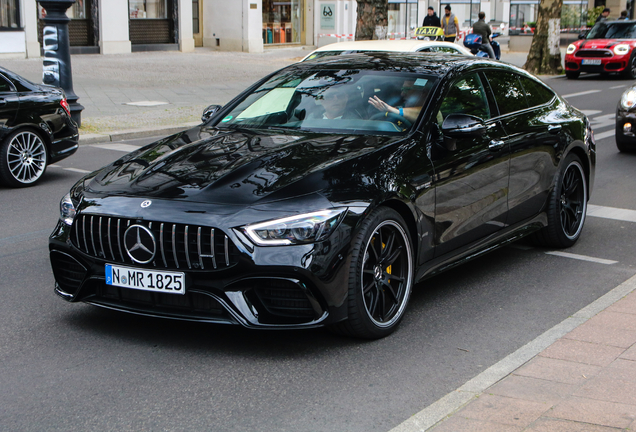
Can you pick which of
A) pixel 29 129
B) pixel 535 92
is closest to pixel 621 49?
pixel 29 129

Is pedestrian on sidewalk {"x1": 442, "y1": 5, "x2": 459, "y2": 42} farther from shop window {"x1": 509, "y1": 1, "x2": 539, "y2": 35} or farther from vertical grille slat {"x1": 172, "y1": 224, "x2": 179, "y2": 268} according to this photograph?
vertical grille slat {"x1": 172, "y1": 224, "x2": 179, "y2": 268}

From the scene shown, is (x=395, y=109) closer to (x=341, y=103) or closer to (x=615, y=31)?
(x=341, y=103)

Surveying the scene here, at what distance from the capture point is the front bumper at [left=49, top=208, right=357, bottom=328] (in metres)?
4.18

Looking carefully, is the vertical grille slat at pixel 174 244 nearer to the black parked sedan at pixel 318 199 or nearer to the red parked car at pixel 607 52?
the black parked sedan at pixel 318 199

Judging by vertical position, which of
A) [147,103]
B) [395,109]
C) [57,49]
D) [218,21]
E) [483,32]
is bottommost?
[147,103]

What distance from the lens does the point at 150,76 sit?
76.0 ft

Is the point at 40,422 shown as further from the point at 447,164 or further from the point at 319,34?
the point at 319,34

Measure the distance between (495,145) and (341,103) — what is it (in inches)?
43.5

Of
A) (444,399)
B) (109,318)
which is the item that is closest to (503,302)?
(444,399)

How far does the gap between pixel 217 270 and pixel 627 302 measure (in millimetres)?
2700

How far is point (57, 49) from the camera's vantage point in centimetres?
1410

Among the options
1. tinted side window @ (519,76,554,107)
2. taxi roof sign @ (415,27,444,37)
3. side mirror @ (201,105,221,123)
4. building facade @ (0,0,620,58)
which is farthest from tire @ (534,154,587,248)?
building facade @ (0,0,620,58)

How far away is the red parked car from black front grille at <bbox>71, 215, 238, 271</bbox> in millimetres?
23779

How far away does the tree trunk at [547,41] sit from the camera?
92.1ft
